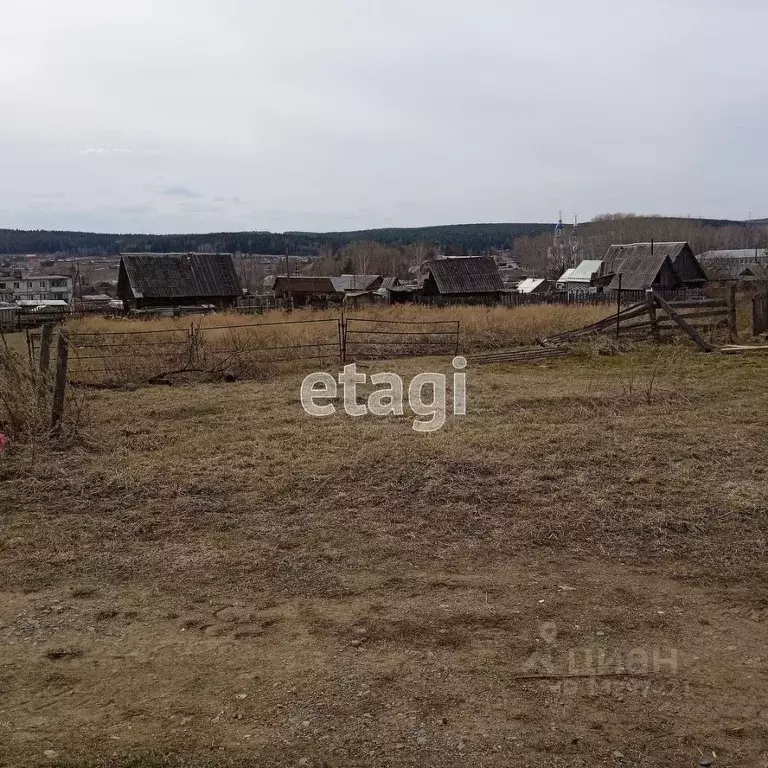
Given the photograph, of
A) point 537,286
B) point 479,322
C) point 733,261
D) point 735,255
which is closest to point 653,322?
point 479,322

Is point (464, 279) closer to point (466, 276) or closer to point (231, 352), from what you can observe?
Answer: point (466, 276)

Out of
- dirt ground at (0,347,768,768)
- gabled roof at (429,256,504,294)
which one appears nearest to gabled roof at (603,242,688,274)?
gabled roof at (429,256,504,294)

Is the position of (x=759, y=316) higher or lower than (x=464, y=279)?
lower

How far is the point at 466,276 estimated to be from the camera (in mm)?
40750

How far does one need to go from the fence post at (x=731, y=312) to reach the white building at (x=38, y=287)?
3591 inches

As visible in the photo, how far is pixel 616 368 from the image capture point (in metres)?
14.2

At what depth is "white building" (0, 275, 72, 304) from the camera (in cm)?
9224

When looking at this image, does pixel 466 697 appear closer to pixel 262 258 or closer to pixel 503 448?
pixel 503 448

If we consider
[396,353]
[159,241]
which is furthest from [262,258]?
[396,353]

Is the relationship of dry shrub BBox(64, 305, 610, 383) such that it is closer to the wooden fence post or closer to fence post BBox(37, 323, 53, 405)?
the wooden fence post

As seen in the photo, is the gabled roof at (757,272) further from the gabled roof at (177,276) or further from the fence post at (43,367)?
the fence post at (43,367)

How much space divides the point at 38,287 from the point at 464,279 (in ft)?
254

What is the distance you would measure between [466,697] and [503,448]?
14.8 feet

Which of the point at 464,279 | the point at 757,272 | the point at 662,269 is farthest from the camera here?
the point at 757,272
